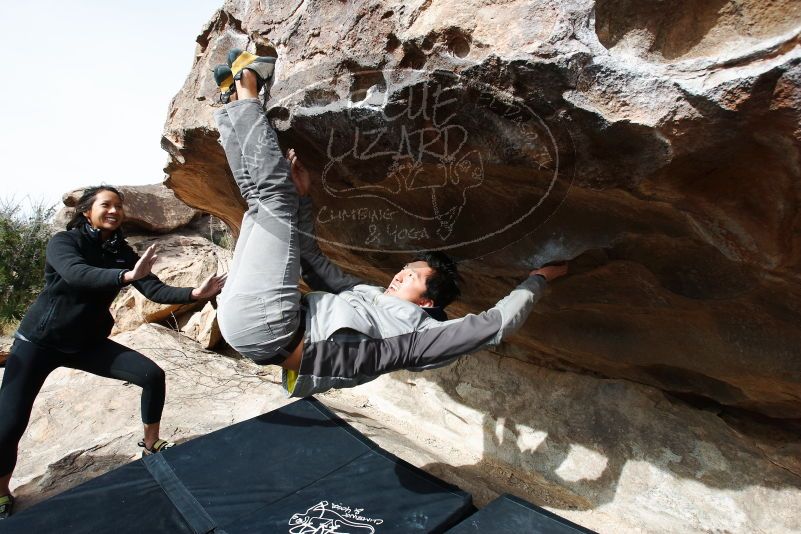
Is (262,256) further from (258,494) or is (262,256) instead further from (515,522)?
(515,522)

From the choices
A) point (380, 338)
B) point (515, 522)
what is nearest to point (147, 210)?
point (380, 338)

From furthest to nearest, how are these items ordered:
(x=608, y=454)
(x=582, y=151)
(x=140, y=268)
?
(x=608, y=454), (x=140, y=268), (x=582, y=151)

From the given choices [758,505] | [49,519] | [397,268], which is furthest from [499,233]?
[49,519]

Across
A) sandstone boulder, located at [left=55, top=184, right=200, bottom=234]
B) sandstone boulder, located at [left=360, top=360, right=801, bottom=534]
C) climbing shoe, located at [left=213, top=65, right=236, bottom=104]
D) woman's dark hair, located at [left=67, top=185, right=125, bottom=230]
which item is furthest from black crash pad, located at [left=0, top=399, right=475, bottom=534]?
sandstone boulder, located at [left=55, top=184, right=200, bottom=234]

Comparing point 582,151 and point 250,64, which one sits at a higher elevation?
point 250,64

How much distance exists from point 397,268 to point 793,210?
161 centimetres

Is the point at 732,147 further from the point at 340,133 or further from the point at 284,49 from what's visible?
the point at 284,49

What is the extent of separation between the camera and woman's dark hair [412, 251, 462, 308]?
1847 millimetres

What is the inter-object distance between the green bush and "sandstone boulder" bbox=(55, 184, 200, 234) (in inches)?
74.5

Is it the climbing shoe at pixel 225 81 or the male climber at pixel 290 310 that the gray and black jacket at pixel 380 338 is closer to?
the male climber at pixel 290 310

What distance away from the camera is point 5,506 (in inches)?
86.5

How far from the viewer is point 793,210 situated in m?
1.38

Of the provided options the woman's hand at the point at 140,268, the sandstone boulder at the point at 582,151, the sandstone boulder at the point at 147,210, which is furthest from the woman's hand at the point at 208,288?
the sandstone boulder at the point at 147,210

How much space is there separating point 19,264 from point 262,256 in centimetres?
746
